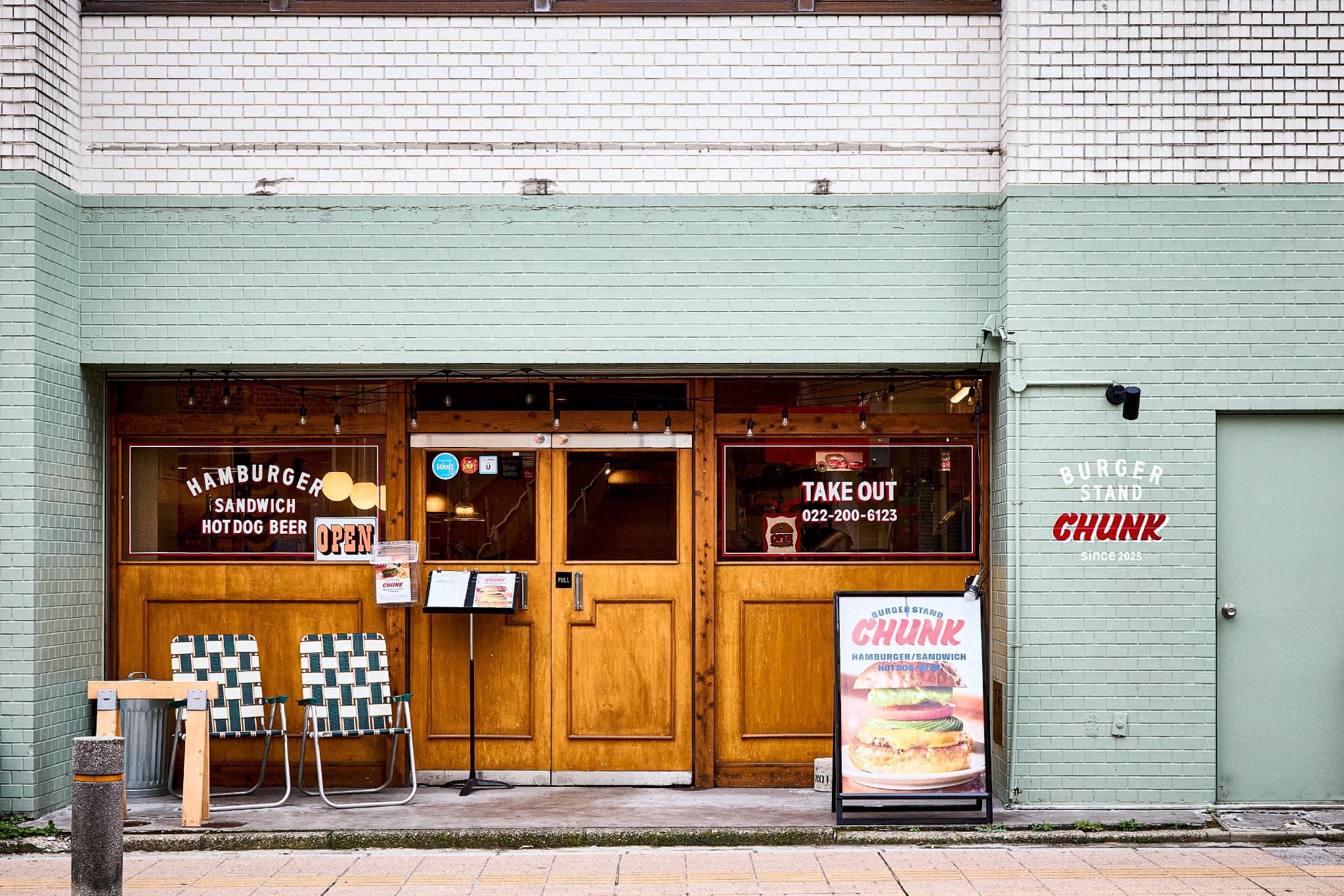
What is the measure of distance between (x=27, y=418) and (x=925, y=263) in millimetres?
5943

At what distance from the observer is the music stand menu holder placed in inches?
324

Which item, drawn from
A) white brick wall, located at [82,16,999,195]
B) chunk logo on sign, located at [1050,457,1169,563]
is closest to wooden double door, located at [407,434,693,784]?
white brick wall, located at [82,16,999,195]

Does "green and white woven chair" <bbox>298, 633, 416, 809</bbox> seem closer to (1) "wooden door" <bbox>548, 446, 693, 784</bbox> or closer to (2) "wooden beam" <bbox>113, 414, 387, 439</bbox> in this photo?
(1) "wooden door" <bbox>548, 446, 693, 784</bbox>

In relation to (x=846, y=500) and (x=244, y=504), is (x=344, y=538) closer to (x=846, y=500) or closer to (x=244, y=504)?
(x=244, y=504)

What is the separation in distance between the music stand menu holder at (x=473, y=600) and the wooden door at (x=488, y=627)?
13cm

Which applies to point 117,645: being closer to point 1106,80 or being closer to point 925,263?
point 925,263

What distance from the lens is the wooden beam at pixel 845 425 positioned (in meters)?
8.65

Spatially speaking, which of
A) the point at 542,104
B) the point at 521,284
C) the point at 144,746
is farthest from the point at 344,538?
the point at 542,104

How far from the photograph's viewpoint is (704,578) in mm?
8617

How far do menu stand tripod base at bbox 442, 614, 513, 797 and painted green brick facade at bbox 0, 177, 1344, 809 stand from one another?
1.93m

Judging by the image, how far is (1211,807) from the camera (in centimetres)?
778

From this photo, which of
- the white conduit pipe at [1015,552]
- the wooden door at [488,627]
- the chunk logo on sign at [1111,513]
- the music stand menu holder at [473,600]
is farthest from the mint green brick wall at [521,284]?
the music stand menu holder at [473,600]

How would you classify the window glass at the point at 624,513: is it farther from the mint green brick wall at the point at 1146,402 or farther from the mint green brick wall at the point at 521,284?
the mint green brick wall at the point at 1146,402

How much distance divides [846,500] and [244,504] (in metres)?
4.34
